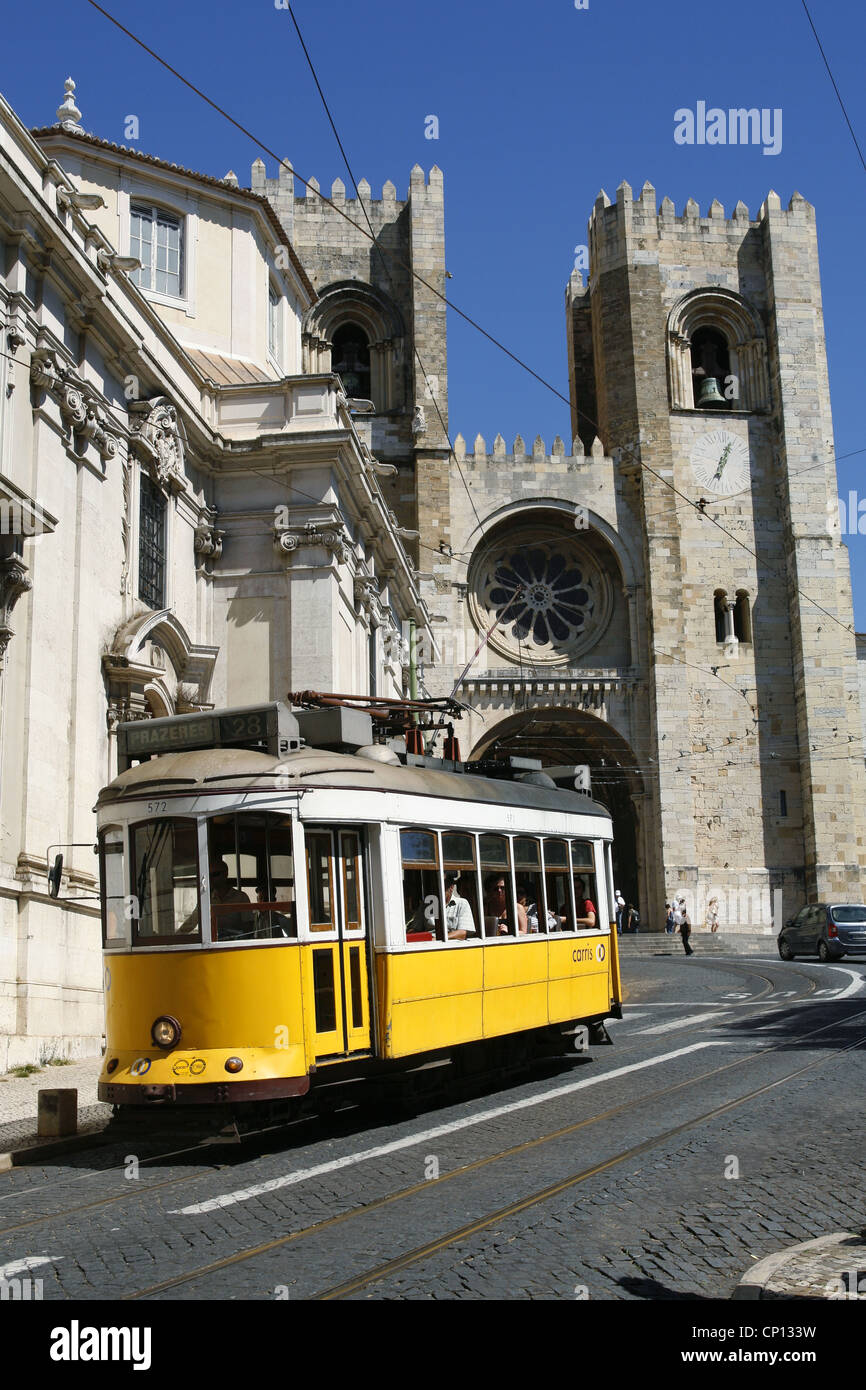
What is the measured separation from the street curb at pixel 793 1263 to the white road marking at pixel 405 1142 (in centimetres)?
293

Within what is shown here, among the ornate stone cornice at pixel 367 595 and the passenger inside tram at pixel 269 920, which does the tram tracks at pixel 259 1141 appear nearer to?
the passenger inside tram at pixel 269 920

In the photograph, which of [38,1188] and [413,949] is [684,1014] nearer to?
[413,949]

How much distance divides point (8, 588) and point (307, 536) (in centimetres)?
814

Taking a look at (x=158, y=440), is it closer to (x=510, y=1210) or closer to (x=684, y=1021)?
(x=684, y=1021)

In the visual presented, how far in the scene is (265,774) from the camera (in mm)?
8789

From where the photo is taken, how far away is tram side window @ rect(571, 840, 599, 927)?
12.4 meters

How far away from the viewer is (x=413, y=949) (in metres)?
9.48

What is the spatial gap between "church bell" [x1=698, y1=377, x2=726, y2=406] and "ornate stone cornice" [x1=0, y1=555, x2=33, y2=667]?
A: 33.9 meters

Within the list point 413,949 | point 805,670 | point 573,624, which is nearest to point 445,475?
point 573,624

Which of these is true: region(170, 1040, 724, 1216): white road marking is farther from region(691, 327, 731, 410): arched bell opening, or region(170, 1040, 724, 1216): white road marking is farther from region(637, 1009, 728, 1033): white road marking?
region(691, 327, 731, 410): arched bell opening

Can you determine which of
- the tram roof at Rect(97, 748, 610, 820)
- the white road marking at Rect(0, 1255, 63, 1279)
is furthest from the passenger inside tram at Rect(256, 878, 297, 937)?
the white road marking at Rect(0, 1255, 63, 1279)

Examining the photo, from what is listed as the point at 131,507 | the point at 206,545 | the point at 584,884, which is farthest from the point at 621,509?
the point at 584,884

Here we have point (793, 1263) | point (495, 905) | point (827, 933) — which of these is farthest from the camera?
point (827, 933)

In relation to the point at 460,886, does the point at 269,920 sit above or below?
below
